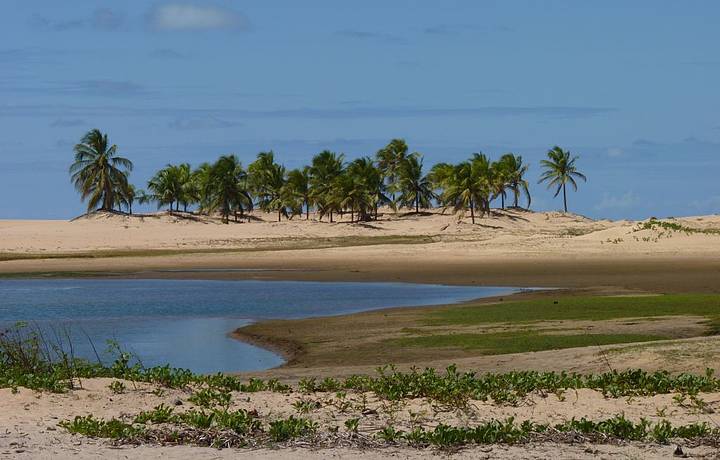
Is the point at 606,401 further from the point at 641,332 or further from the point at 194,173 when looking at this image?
the point at 194,173

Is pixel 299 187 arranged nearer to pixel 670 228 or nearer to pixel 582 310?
pixel 670 228

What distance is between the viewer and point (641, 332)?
2022cm

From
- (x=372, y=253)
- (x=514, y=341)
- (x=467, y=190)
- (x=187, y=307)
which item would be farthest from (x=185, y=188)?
(x=514, y=341)

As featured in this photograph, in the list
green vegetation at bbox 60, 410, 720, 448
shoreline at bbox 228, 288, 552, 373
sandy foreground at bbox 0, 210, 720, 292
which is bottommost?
shoreline at bbox 228, 288, 552, 373

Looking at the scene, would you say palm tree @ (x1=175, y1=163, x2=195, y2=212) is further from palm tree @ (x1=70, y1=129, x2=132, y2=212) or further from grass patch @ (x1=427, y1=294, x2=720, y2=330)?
grass patch @ (x1=427, y1=294, x2=720, y2=330)

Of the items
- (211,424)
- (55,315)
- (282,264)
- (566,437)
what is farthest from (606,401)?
(282,264)

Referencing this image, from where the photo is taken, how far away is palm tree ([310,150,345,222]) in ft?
305

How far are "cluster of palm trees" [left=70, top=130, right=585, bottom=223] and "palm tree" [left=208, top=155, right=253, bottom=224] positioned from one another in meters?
0.09

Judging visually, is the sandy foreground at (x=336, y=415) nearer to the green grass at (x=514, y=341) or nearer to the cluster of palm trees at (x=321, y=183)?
the green grass at (x=514, y=341)

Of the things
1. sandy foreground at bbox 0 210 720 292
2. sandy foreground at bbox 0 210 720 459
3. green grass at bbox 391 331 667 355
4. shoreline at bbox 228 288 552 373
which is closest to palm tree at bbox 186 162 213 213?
sandy foreground at bbox 0 210 720 459

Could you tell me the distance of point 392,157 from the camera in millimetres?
103812

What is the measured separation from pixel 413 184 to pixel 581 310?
76.1 meters

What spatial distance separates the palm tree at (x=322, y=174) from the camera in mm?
92812

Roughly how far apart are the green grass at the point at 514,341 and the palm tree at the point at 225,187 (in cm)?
7332
